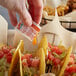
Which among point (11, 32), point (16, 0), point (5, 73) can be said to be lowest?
point (5, 73)

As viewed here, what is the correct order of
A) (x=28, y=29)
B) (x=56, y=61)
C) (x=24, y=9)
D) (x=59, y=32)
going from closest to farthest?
(x=24, y=9) < (x=28, y=29) < (x=56, y=61) < (x=59, y=32)

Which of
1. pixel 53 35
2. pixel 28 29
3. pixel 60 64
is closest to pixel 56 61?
pixel 60 64

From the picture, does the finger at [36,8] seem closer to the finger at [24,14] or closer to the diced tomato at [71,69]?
the finger at [24,14]

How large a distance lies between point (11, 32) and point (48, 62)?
0.56 metres

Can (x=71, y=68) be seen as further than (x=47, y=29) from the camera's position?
No

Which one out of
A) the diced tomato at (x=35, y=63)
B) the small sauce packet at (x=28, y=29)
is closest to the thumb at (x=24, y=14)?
the small sauce packet at (x=28, y=29)

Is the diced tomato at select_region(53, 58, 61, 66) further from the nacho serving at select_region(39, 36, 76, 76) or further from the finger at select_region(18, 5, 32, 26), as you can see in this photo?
the finger at select_region(18, 5, 32, 26)

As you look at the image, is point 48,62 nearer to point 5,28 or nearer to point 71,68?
point 71,68

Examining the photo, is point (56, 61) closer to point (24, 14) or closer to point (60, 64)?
point (60, 64)

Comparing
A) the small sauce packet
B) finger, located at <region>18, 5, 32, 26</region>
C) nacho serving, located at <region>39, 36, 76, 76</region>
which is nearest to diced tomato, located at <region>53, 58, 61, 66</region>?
nacho serving, located at <region>39, 36, 76, 76</region>

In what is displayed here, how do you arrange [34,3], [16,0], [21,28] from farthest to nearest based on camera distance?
1. [21,28]
2. [34,3]
3. [16,0]

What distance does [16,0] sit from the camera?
406mm

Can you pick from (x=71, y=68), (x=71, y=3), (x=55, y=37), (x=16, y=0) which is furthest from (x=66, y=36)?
(x=71, y=3)

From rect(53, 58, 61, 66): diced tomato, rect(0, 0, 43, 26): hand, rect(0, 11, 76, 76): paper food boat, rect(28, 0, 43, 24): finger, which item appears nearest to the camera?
rect(0, 0, 43, 26): hand
